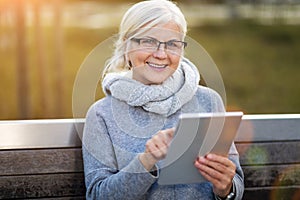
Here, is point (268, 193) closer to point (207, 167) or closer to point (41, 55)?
point (207, 167)

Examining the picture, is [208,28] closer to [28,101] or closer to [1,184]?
[28,101]

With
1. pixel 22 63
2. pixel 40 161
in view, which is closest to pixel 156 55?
pixel 40 161

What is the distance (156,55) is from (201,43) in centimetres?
940

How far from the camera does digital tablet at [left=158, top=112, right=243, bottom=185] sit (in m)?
1.72

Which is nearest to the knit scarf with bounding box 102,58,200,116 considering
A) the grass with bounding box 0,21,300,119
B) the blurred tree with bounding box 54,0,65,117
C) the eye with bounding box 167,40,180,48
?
the eye with bounding box 167,40,180,48

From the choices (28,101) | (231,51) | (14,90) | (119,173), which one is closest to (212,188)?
(119,173)

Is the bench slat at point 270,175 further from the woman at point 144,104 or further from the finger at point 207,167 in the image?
the finger at point 207,167

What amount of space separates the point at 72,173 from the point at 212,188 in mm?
453

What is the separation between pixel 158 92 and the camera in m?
2.03

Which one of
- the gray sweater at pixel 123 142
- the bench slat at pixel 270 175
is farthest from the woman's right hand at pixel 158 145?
the bench slat at pixel 270 175

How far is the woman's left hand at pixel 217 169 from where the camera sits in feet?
6.02

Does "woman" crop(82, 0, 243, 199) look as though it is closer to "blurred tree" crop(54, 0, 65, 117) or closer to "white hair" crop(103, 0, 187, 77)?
"white hair" crop(103, 0, 187, 77)

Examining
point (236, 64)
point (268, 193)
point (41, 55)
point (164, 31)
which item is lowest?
point (236, 64)

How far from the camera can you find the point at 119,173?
1911mm
